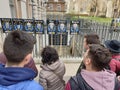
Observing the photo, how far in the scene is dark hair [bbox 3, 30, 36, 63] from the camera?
1345 millimetres

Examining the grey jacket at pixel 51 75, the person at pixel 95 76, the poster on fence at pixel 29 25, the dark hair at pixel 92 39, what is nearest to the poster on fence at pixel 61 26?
the poster on fence at pixel 29 25

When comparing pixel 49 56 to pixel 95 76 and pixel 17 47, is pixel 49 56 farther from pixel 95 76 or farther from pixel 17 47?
pixel 17 47

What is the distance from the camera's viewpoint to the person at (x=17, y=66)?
1326 millimetres

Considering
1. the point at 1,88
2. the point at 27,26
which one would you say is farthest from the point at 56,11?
the point at 1,88

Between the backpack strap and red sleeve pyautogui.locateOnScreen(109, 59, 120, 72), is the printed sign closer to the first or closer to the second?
red sleeve pyautogui.locateOnScreen(109, 59, 120, 72)

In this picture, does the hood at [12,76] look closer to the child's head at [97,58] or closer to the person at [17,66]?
the person at [17,66]

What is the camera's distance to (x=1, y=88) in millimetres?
1302

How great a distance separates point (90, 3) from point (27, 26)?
149ft

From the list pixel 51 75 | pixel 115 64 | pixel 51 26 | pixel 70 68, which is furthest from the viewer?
pixel 70 68

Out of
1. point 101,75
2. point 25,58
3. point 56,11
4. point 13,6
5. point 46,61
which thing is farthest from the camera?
point 56,11

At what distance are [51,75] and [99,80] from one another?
3.62 feet

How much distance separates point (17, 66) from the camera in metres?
1.39

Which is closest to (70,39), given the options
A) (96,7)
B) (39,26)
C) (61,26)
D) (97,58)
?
(61,26)

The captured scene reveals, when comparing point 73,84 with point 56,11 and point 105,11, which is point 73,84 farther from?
point 56,11
